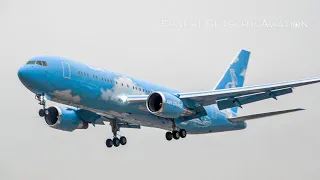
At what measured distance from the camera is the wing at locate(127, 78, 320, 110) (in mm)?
40844

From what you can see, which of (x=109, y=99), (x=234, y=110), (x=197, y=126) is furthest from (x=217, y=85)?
(x=109, y=99)

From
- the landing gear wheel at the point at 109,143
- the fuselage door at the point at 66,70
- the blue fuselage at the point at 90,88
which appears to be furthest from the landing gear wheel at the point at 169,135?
the fuselage door at the point at 66,70

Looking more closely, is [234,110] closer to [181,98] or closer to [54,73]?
[181,98]

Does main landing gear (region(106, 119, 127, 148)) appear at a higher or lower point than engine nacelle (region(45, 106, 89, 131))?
lower

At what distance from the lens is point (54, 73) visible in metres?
38.7

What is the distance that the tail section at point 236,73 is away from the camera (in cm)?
5344

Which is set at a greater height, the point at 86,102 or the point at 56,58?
the point at 56,58

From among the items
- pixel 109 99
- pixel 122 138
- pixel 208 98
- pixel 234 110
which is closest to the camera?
pixel 109 99

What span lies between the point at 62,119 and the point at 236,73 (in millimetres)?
15909

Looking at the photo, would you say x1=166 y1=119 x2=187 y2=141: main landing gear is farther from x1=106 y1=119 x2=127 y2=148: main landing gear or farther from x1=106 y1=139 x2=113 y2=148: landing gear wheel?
x1=106 y1=139 x2=113 y2=148: landing gear wheel

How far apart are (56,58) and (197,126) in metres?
12.6

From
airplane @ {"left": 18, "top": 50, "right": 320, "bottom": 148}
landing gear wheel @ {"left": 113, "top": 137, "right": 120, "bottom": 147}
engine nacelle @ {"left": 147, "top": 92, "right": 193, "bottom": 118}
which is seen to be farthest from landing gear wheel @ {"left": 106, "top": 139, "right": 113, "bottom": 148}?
engine nacelle @ {"left": 147, "top": 92, "right": 193, "bottom": 118}

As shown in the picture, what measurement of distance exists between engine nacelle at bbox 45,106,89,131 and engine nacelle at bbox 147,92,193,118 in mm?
7413

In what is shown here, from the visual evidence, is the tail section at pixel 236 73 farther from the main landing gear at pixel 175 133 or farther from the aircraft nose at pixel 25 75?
the aircraft nose at pixel 25 75
